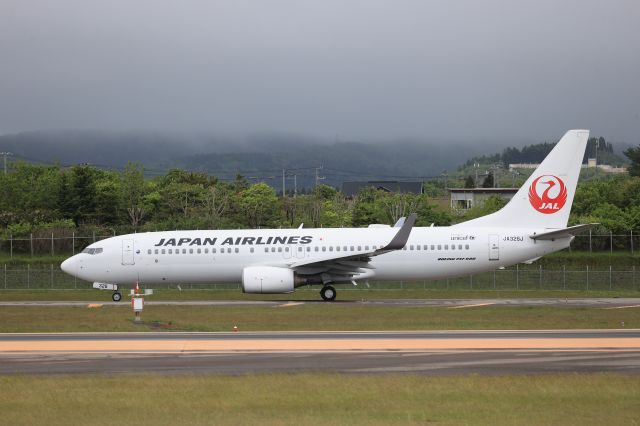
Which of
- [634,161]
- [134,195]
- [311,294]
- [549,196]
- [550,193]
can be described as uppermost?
[634,161]

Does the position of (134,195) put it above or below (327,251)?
above

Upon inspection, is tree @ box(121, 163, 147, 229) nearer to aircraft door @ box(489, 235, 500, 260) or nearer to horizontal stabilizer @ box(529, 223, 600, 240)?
aircraft door @ box(489, 235, 500, 260)

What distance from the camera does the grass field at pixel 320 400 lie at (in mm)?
15070

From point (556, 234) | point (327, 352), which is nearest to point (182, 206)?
point (556, 234)

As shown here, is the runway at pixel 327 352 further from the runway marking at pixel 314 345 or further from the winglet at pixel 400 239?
the winglet at pixel 400 239

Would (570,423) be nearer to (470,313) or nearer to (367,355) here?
(367,355)

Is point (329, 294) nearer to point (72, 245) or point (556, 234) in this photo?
point (556, 234)

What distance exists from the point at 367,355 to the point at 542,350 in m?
4.09

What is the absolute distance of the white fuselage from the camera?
4234 cm

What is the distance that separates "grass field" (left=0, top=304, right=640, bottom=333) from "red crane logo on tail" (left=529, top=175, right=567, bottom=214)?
26.6ft

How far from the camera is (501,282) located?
54.5 metres

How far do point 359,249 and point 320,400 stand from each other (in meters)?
25.8

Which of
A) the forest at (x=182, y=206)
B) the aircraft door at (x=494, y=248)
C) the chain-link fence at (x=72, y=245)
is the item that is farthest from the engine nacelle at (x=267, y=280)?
the forest at (x=182, y=206)

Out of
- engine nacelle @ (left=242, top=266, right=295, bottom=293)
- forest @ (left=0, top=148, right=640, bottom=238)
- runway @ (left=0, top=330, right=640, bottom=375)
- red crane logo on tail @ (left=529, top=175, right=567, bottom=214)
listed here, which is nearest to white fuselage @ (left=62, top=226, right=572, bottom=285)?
red crane logo on tail @ (left=529, top=175, right=567, bottom=214)
